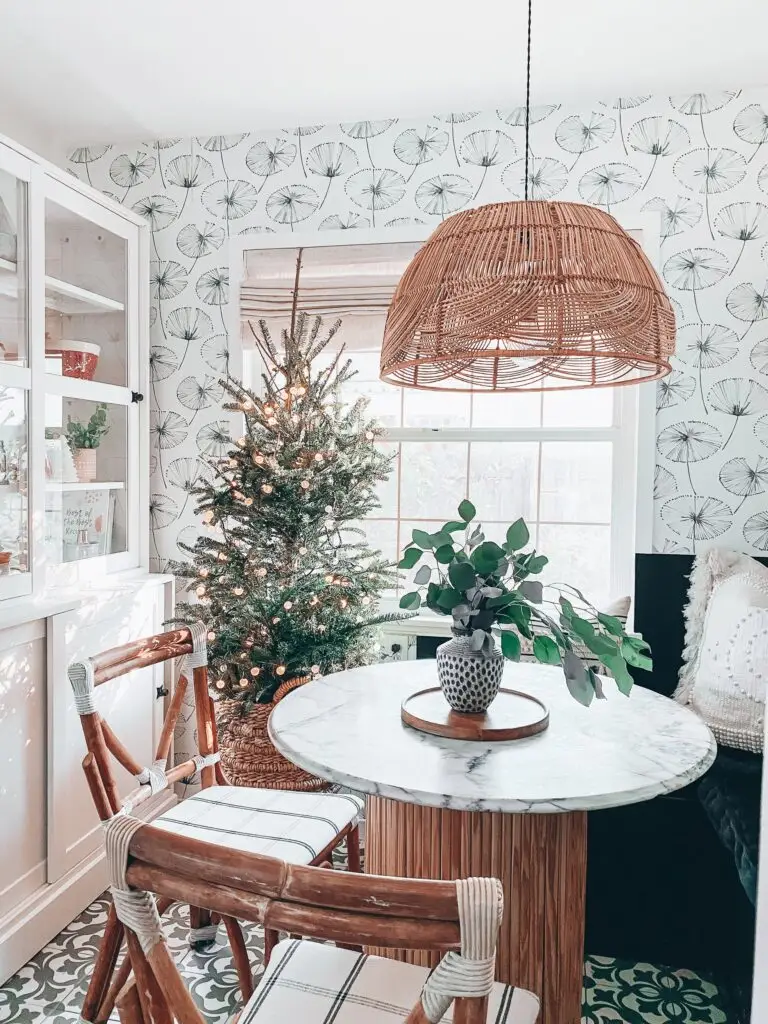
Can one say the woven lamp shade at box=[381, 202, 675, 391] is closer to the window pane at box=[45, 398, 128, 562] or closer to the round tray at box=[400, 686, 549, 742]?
the round tray at box=[400, 686, 549, 742]

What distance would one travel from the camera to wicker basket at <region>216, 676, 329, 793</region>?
2584 mm

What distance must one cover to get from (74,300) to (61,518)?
74 cm

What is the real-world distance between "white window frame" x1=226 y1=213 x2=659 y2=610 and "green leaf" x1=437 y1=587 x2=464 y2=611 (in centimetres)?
139

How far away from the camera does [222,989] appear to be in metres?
2.01

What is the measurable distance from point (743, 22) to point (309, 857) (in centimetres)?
253

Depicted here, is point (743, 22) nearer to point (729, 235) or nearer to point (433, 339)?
point (729, 235)

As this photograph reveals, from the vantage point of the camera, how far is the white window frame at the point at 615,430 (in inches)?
107

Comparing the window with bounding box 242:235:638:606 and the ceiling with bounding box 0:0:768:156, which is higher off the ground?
the ceiling with bounding box 0:0:768:156

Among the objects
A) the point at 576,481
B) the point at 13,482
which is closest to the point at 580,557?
the point at 576,481

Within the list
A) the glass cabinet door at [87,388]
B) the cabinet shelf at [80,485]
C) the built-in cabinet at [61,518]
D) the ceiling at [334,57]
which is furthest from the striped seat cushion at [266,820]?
the ceiling at [334,57]

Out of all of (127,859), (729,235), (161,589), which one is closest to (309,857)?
(127,859)

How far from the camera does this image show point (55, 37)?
7.60 feet

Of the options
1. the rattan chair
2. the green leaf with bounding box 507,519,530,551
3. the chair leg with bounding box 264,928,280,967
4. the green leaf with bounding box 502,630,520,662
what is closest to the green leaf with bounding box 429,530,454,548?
the green leaf with bounding box 507,519,530,551

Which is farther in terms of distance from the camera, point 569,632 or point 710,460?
point 710,460
